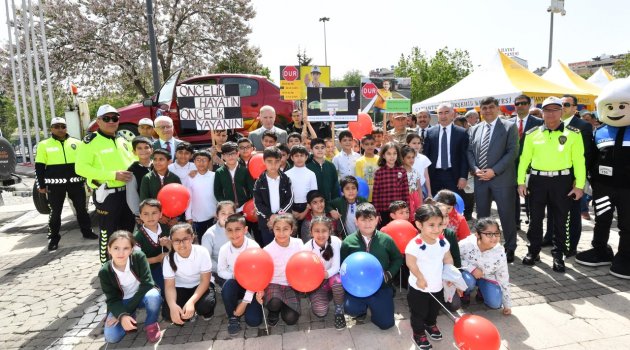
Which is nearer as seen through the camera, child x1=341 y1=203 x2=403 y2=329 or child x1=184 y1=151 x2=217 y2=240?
child x1=341 y1=203 x2=403 y2=329

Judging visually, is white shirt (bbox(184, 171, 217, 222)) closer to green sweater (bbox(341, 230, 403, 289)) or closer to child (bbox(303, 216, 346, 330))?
Answer: child (bbox(303, 216, 346, 330))

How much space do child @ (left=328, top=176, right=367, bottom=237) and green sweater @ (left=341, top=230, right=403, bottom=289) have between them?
0.81 m

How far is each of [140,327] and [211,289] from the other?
0.71 meters

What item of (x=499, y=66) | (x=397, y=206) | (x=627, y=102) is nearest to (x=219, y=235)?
(x=397, y=206)

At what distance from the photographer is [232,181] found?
4461mm

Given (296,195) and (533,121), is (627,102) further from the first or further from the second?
(296,195)

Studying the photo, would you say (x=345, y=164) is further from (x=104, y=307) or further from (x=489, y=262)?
(x=104, y=307)

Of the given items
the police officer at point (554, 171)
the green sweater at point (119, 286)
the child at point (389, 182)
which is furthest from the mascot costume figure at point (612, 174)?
the green sweater at point (119, 286)

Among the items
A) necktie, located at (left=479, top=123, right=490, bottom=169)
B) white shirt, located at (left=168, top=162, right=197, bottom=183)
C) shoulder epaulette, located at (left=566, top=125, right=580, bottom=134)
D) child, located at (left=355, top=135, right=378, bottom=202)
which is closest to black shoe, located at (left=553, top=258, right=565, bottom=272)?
necktie, located at (left=479, top=123, right=490, bottom=169)

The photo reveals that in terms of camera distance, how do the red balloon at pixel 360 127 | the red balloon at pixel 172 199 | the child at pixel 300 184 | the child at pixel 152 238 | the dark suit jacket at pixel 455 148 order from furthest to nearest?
the red balloon at pixel 360 127 → the dark suit jacket at pixel 455 148 → the child at pixel 300 184 → the red balloon at pixel 172 199 → the child at pixel 152 238

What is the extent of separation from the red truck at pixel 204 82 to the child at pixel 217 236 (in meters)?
4.31

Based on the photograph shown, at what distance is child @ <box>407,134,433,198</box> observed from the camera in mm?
4805

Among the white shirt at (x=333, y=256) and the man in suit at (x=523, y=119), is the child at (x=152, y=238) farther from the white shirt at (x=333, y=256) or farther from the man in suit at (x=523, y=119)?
the man in suit at (x=523, y=119)

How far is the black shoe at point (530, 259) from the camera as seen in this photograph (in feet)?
14.9
